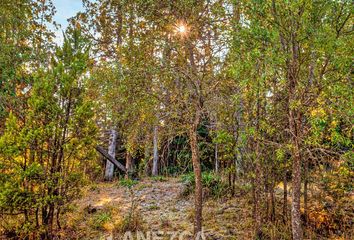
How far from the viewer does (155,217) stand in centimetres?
643

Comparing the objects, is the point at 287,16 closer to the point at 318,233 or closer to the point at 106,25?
the point at 318,233

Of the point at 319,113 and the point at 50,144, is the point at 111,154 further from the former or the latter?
the point at 319,113

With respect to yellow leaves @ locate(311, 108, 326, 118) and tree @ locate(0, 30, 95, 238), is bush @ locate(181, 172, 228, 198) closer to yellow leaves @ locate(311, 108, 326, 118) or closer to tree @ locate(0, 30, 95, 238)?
tree @ locate(0, 30, 95, 238)

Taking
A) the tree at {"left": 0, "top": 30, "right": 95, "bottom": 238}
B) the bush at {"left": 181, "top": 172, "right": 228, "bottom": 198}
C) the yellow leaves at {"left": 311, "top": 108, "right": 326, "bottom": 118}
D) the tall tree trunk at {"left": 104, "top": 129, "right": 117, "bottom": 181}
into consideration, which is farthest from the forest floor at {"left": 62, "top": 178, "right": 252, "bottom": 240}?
the tall tree trunk at {"left": 104, "top": 129, "right": 117, "bottom": 181}

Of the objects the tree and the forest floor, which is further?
the forest floor

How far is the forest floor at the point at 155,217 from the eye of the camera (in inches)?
219

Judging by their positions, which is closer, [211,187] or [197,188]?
[197,188]

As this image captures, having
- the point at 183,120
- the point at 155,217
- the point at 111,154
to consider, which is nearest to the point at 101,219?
the point at 155,217

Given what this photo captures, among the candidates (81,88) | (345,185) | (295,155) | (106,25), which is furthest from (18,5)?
(345,185)

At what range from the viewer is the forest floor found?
5551mm

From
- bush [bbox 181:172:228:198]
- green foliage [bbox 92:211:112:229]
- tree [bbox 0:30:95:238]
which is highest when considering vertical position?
tree [bbox 0:30:95:238]

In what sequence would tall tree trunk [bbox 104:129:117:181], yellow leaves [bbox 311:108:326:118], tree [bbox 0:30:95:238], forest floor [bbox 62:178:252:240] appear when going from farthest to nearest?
tall tree trunk [bbox 104:129:117:181]
forest floor [bbox 62:178:252:240]
tree [bbox 0:30:95:238]
yellow leaves [bbox 311:108:326:118]

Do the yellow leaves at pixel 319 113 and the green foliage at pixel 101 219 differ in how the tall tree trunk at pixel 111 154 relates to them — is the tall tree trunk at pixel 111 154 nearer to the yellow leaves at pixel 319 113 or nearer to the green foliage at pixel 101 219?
the green foliage at pixel 101 219

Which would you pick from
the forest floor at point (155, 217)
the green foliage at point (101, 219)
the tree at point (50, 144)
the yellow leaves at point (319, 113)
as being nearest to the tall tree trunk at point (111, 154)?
the forest floor at point (155, 217)
